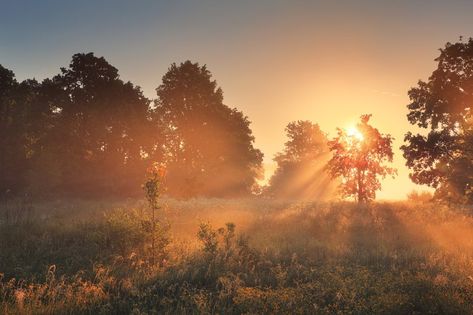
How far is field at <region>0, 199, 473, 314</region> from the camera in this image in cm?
751

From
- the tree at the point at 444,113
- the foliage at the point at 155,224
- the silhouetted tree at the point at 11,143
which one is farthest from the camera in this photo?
the silhouetted tree at the point at 11,143

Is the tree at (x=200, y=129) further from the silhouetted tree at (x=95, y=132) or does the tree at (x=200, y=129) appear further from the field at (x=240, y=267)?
the field at (x=240, y=267)

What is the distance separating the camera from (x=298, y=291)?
8.30 meters

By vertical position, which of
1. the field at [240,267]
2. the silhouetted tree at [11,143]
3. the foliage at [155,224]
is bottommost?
the field at [240,267]

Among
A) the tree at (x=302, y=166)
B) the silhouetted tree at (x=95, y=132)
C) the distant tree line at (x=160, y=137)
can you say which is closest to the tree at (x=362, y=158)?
the distant tree line at (x=160, y=137)

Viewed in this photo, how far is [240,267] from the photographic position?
33.8ft

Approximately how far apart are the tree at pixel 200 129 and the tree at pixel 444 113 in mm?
20228

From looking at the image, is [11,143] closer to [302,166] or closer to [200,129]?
[200,129]

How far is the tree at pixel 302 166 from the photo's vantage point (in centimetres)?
5559

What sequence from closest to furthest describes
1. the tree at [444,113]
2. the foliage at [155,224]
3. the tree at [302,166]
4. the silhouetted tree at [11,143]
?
the foliage at [155,224], the tree at [444,113], the silhouetted tree at [11,143], the tree at [302,166]

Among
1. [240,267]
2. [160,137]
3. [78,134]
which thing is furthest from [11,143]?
[240,267]

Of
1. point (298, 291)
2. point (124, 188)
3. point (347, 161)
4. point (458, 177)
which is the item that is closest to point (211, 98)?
point (124, 188)

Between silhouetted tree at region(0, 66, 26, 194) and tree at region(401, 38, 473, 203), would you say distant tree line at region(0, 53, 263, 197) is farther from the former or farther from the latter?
tree at region(401, 38, 473, 203)

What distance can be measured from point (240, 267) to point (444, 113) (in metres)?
16.9
